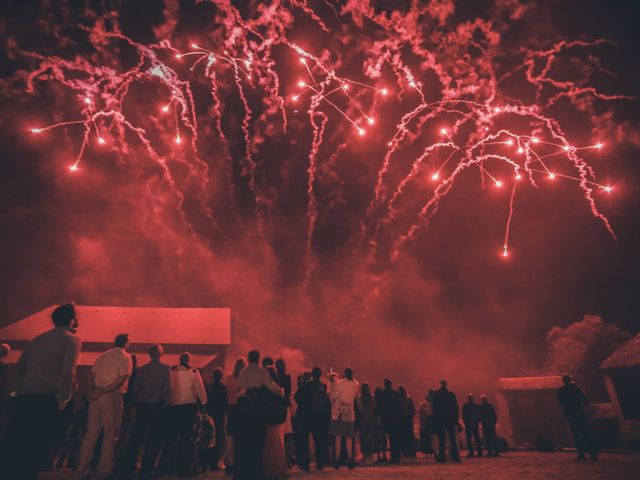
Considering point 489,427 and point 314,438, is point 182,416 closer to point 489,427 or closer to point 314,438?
point 314,438

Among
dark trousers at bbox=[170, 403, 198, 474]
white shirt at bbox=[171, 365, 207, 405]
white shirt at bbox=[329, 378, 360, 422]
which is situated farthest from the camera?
white shirt at bbox=[329, 378, 360, 422]

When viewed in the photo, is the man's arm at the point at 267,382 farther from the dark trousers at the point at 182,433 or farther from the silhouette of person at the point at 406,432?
the silhouette of person at the point at 406,432

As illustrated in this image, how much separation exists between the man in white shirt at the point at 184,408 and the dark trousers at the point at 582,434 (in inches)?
343

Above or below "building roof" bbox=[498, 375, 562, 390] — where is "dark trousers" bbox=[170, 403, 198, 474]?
below

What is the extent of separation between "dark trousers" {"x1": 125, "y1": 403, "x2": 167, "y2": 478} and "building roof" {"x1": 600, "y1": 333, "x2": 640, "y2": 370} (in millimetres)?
22592

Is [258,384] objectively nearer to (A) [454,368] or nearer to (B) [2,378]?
(B) [2,378]

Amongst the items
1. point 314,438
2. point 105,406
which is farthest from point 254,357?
point 314,438

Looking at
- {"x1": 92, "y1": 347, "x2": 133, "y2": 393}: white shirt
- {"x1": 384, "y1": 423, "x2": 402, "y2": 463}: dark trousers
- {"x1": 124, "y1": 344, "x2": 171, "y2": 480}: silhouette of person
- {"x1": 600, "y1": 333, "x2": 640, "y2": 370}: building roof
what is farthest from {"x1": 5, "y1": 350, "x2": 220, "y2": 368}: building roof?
{"x1": 600, "y1": 333, "x2": 640, "y2": 370}: building roof

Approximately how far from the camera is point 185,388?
649 centimetres

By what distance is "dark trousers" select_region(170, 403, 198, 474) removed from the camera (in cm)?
609

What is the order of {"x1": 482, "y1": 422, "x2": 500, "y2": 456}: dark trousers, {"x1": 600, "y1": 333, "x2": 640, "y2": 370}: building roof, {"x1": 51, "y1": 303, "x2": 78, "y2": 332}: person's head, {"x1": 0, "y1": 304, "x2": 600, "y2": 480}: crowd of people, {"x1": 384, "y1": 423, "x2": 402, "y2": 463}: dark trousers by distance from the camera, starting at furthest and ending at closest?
1. {"x1": 600, "y1": 333, "x2": 640, "y2": 370}: building roof
2. {"x1": 482, "y1": 422, "x2": 500, "y2": 456}: dark trousers
3. {"x1": 384, "y1": 423, "x2": 402, "y2": 463}: dark trousers
4. {"x1": 51, "y1": 303, "x2": 78, "y2": 332}: person's head
5. {"x1": 0, "y1": 304, "x2": 600, "y2": 480}: crowd of people

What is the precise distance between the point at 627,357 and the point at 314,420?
66.9ft

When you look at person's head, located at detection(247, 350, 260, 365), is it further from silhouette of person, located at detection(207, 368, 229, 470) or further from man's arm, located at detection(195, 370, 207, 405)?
silhouette of person, located at detection(207, 368, 229, 470)

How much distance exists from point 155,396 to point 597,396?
4586 cm
